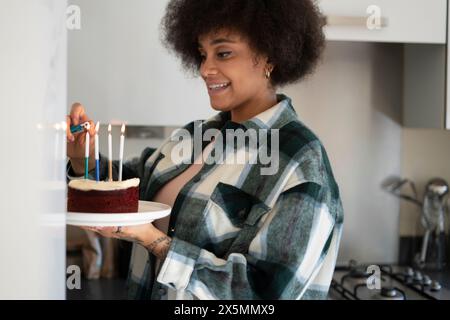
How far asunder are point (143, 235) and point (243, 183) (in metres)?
0.11

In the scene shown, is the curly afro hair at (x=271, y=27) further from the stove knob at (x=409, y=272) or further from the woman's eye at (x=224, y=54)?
the stove knob at (x=409, y=272)

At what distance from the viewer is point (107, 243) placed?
749mm

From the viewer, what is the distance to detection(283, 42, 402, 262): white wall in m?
0.84

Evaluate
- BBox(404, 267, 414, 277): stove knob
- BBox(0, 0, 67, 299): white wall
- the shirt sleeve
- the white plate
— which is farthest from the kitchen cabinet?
BBox(0, 0, 67, 299): white wall

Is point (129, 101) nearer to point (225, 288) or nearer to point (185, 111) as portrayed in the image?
point (185, 111)

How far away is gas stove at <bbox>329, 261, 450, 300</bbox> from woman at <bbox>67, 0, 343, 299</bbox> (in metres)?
0.29

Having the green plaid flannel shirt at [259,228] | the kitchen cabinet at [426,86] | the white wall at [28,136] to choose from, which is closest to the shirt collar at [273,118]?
the green plaid flannel shirt at [259,228]

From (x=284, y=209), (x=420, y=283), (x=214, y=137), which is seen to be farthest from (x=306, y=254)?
(x=420, y=283)

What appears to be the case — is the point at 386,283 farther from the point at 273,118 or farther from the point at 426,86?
the point at 273,118

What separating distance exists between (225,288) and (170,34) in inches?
14.1

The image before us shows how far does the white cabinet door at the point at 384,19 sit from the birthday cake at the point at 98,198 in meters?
0.47

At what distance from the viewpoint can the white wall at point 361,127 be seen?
835 mm

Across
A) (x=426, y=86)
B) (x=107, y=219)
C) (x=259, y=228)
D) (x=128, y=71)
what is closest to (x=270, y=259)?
(x=259, y=228)

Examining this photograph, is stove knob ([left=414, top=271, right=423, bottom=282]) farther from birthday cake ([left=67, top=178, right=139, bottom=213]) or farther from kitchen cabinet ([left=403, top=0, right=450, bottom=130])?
birthday cake ([left=67, top=178, right=139, bottom=213])
